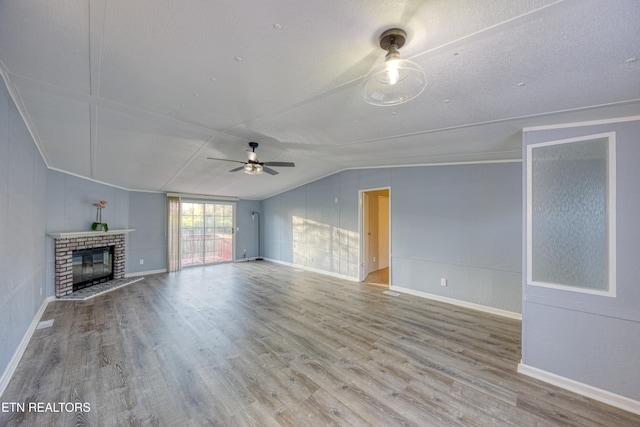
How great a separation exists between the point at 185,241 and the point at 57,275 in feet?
9.85

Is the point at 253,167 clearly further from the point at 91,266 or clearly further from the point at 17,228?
the point at 91,266

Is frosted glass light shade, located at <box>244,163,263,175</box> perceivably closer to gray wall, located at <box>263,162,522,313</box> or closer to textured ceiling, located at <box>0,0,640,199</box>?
textured ceiling, located at <box>0,0,640,199</box>

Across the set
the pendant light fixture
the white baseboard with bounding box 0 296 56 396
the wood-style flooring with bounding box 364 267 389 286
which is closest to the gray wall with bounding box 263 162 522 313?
the wood-style flooring with bounding box 364 267 389 286

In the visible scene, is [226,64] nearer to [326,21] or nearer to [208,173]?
[326,21]

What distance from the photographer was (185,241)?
25.0ft

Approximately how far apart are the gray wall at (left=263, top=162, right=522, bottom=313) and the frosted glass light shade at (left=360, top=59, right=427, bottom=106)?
138 inches

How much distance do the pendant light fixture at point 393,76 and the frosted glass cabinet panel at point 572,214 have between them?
6.43ft

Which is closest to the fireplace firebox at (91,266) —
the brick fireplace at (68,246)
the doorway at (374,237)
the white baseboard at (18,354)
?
the brick fireplace at (68,246)

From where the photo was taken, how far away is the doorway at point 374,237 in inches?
244

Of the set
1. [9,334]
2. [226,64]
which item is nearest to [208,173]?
[9,334]

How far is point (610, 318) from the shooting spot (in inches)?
88.7

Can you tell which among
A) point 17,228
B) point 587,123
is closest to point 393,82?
point 587,123

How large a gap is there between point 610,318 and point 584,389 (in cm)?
71

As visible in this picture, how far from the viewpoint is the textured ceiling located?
1378mm
